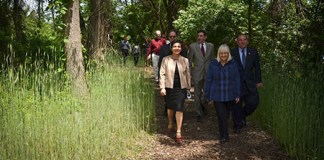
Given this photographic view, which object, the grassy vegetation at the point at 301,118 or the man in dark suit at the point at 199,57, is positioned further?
the man in dark suit at the point at 199,57

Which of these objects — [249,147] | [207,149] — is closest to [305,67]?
[249,147]

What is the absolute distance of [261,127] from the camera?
5.75 metres

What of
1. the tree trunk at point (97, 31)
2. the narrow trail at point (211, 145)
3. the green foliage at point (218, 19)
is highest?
the green foliage at point (218, 19)

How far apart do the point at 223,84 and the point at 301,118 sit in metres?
1.13

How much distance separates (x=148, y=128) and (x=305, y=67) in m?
2.63

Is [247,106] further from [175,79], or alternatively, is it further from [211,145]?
[175,79]

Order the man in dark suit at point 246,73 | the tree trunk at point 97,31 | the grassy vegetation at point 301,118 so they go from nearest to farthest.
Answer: the grassy vegetation at point 301,118 → the man in dark suit at point 246,73 → the tree trunk at point 97,31

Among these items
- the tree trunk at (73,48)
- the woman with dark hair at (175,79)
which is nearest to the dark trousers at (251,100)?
the woman with dark hair at (175,79)

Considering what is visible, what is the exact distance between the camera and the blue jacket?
4875 mm

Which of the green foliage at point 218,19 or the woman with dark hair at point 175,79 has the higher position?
the green foliage at point 218,19

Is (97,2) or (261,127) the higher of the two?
(97,2)

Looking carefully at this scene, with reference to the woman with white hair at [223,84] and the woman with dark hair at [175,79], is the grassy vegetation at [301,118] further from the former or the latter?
the woman with dark hair at [175,79]

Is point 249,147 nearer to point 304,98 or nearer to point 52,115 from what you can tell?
point 304,98

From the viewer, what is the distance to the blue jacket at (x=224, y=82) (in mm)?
4875
